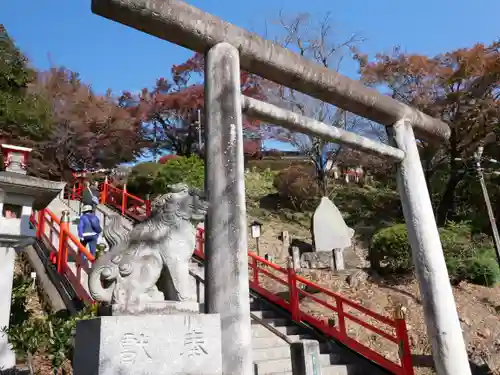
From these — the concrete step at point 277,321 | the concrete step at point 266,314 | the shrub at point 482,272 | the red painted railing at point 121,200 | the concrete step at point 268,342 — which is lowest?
the concrete step at point 268,342

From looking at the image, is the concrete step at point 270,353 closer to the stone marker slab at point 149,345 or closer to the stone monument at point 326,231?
the stone marker slab at point 149,345

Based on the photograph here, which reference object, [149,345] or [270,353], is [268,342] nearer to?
[270,353]

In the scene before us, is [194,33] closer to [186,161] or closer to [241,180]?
[241,180]

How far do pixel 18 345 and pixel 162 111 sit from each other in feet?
60.0

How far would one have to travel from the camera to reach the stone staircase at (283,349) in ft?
19.4

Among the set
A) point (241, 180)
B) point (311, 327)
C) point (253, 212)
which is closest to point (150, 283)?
point (241, 180)

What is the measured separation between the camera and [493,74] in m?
13.5

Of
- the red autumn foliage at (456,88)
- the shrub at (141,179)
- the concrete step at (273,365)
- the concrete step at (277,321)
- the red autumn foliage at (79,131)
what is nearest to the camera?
the concrete step at (273,365)

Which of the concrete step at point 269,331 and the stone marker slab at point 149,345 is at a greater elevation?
the stone marker slab at point 149,345

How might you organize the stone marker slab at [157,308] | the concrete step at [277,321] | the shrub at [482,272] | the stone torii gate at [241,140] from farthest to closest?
the shrub at [482,272] < the concrete step at [277,321] < the stone torii gate at [241,140] < the stone marker slab at [157,308]

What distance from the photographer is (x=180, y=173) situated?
15094 millimetres

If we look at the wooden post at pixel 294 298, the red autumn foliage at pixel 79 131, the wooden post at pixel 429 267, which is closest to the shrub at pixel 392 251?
the wooden post at pixel 294 298

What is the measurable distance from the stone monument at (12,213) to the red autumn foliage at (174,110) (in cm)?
1526

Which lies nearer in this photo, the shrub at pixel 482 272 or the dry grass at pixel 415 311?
the dry grass at pixel 415 311
